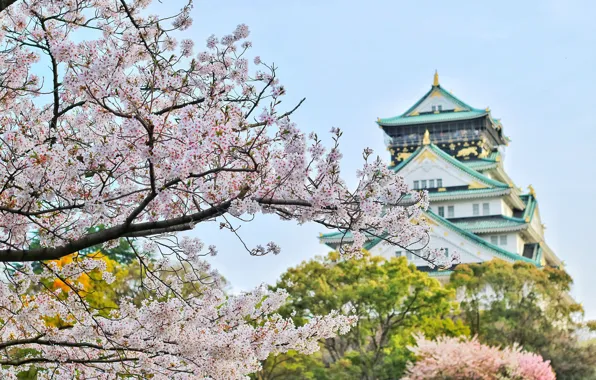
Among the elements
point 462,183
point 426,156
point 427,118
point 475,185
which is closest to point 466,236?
point 475,185

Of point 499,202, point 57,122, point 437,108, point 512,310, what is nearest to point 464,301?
point 512,310

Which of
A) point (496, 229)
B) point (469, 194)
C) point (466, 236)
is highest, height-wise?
point (469, 194)

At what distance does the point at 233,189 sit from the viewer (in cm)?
590

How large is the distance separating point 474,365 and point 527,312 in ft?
31.3

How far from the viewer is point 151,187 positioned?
540 cm

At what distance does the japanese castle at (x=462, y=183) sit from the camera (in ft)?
147

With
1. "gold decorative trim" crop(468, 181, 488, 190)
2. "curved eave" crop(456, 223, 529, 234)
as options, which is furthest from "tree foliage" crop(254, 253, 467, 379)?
"gold decorative trim" crop(468, 181, 488, 190)

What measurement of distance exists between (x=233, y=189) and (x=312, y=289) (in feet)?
66.5

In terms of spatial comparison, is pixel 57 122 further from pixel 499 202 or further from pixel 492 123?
pixel 492 123

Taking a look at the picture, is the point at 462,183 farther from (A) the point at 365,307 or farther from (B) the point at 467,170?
(A) the point at 365,307

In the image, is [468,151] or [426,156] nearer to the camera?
[426,156]

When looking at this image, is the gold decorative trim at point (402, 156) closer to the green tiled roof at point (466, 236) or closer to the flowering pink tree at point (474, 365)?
the green tiled roof at point (466, 236)

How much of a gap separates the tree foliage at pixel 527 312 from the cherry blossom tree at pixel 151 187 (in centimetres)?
2322

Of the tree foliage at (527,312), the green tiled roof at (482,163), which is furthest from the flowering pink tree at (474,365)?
the green tiled roof at (482,163)
